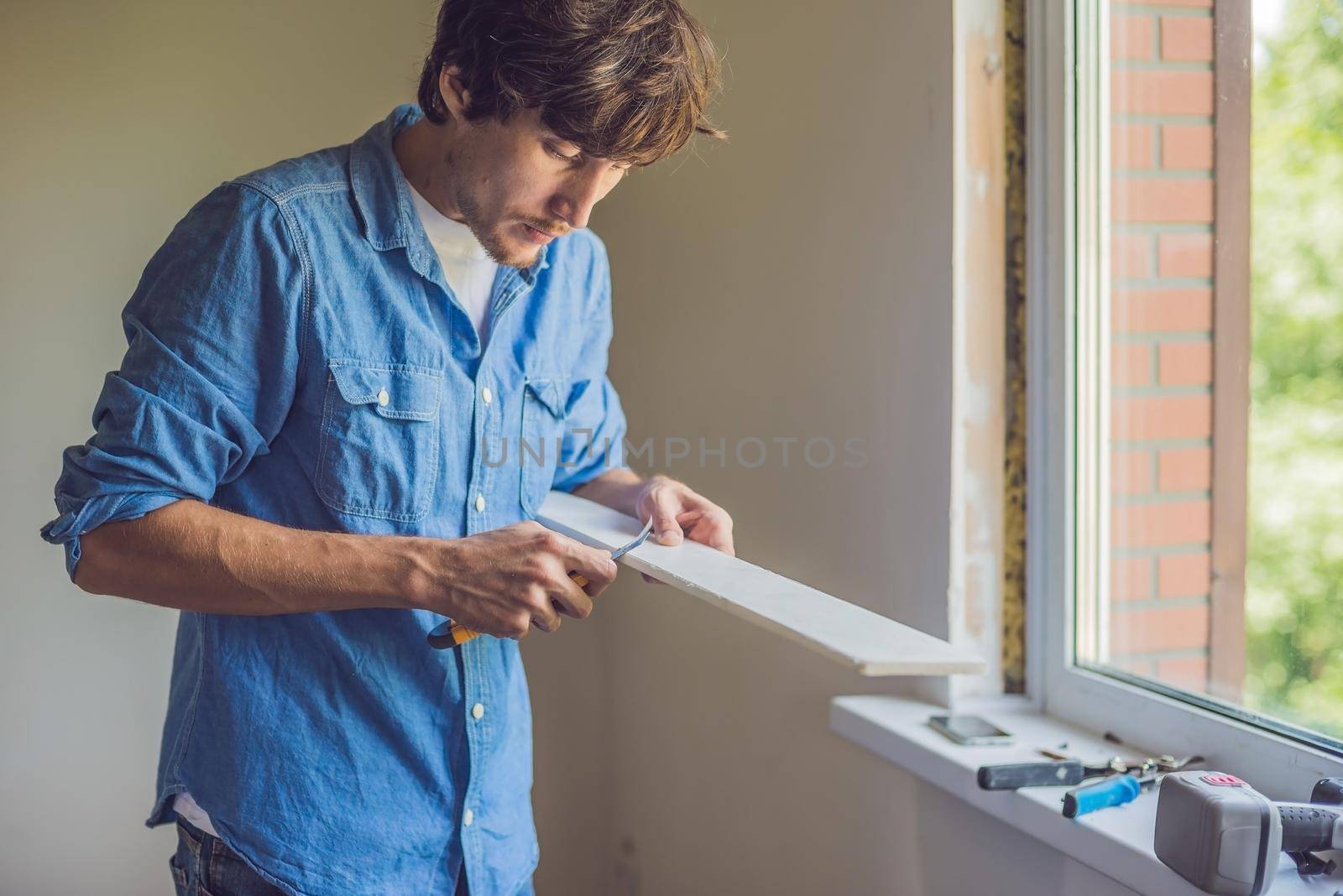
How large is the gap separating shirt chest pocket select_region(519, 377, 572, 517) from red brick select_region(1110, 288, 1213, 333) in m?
0.71

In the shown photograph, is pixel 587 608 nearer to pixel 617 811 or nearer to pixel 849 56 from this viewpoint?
pixel 849 56

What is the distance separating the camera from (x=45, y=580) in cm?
226

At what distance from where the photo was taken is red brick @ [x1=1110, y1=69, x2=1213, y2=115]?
1.15 m

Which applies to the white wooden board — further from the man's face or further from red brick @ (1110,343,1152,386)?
red brick @ (1110,343,1152,386)

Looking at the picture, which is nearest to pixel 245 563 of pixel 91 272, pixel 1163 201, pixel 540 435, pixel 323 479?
pixel 323 479

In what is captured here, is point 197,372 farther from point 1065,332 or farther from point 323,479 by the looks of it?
point 1065,332

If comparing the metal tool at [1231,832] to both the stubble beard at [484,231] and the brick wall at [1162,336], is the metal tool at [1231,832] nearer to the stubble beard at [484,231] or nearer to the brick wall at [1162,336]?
the brick wall at [1162,336]

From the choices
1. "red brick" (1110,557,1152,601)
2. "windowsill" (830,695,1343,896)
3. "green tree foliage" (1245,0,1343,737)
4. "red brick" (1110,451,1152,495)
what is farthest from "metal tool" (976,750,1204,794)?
"red brick" (1110,451,1152,495)

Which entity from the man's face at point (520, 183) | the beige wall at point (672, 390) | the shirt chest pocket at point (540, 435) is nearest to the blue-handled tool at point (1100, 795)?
the beige wall at point (672, 390)

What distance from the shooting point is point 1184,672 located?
1.19 m

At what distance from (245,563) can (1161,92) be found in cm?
116

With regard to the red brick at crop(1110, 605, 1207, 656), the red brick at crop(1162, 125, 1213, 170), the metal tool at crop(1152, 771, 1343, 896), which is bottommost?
the metal tool at crop(1152, 771, 1343, 896)

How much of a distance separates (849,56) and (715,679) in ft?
3.46

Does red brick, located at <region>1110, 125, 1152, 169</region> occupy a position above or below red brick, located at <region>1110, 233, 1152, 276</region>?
above
